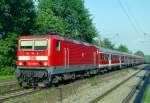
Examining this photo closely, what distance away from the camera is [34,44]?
21828 millimetres

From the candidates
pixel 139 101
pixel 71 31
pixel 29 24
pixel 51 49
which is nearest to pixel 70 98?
pixel 139 101

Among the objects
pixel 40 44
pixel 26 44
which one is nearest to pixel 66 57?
pixel 40 44

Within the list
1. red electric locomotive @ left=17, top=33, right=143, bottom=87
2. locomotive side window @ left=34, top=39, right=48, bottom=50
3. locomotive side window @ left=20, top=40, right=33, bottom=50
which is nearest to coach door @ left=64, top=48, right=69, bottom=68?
red electric locomotive @ left=17, top=33, right=143, bottom=87

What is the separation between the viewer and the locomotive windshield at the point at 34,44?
2142cm

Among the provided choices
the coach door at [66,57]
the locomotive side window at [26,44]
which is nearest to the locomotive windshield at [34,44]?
the locomotive side window at [26,44]

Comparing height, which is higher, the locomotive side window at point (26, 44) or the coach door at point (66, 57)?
the locomotive side window at point (26, 44)

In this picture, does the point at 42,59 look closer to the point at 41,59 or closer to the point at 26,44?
the point at 41,59

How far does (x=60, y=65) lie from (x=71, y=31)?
4507 cm

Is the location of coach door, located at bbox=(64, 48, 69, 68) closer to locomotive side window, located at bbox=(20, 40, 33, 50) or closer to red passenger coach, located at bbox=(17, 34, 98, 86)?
red passenger coach, located at bbox=(17, 34, 98, 86)

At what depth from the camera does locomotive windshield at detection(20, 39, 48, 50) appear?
2142 centimetres

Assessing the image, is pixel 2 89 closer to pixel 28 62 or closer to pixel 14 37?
pixel 28 62

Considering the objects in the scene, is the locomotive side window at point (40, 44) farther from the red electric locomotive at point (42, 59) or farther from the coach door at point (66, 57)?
the coach door at point (66, 57)

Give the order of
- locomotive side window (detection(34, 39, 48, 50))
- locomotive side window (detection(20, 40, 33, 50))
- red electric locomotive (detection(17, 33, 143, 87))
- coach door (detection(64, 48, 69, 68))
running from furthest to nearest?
coach door (detection(64, 48, 69, 68)) < locomotive side window (detection(20, 40, 33, 50)) < locomotive side window (detection(34, 39, 48, 50)) < red electric locomotive (detection(17, 33, 143, 87))

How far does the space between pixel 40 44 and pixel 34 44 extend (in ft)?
1.49
